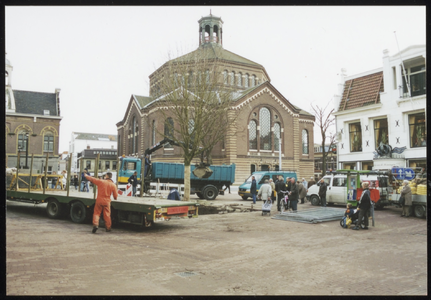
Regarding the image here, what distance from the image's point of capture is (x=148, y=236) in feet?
32.6

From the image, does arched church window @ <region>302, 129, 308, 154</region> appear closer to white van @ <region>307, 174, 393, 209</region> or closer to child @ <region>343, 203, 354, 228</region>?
white van @ <region>307, 174, 393, 209</region>

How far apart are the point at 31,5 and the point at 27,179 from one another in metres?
11.9

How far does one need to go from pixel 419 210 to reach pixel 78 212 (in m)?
13.8

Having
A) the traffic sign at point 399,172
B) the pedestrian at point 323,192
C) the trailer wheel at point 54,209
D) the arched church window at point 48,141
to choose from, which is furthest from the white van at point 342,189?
the arched church window at point 48,141

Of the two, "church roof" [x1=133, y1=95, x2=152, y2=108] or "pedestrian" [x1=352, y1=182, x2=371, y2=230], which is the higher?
"church roof" [x1=133, y1=95, x2=152, y2=108]

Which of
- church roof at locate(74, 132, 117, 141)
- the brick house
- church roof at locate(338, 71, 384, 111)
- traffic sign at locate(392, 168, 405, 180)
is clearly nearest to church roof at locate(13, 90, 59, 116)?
the brick house

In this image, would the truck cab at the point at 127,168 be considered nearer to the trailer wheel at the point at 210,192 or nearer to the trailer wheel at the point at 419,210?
the trailer wheel at the point at 210,192

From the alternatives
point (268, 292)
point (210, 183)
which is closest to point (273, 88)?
point (210, 183)

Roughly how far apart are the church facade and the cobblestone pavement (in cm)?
2570

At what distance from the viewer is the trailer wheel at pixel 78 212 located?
11.7m

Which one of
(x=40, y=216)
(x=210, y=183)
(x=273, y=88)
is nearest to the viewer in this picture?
(x=40, y=216)

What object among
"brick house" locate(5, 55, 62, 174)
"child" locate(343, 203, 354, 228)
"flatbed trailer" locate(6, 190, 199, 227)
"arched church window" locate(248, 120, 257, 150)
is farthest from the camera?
"arched church window" locate(248, 120, 257, 150)

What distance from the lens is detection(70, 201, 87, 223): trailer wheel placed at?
460 inches
